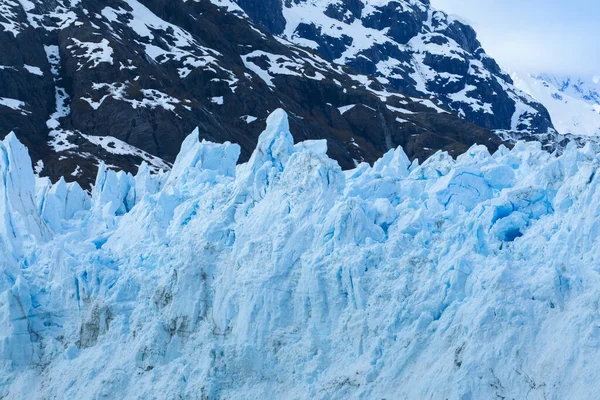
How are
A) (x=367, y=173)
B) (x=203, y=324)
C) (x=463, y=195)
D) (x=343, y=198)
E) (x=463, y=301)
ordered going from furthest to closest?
(x=367, y=173), (x=463, y=195), (x=343, y=198), (x=203, y=324), (x=463, y=301)

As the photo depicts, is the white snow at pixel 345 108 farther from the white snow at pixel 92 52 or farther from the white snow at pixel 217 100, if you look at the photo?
the white snow at pixel 92 52

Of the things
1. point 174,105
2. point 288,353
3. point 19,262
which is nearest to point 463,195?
point 288,353

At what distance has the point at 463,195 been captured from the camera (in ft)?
91.5

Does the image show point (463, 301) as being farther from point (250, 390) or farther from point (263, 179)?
point (263, 179)

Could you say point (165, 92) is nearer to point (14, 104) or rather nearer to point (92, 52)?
point (92, 52)

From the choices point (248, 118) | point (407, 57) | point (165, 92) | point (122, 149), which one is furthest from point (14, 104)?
point (407, 57)

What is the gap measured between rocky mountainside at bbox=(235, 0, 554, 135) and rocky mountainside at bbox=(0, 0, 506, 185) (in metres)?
43.4

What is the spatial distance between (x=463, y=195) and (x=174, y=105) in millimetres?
66998

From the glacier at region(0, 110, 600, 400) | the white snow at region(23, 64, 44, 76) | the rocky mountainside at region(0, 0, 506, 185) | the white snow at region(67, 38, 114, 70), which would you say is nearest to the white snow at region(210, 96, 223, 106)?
the rocky mountainside at region(0, 0, 506, 185)

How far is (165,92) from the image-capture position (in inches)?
3701

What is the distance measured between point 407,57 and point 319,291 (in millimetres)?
168550

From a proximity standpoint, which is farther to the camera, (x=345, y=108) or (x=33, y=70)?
(x=345, y=108)

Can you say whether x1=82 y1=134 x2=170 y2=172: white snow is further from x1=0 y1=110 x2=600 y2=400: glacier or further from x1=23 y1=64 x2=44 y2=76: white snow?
x1=0 y1=110 x2=600 y2=400: glacier

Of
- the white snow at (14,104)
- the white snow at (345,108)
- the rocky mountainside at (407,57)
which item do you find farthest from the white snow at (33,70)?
the rocky mountainside at (407,57)
